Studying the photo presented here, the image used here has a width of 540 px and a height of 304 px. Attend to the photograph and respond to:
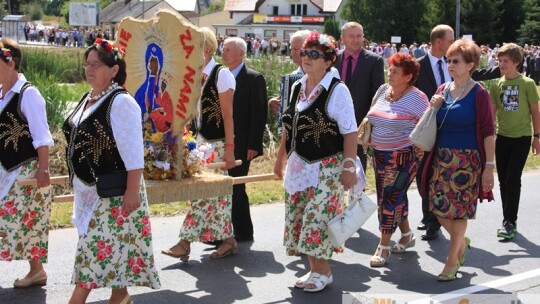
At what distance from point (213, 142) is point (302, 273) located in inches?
52.3

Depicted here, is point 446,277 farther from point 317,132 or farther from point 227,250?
point 227,250

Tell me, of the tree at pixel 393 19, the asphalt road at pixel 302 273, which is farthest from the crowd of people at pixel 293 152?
the tree at pixel 393 19

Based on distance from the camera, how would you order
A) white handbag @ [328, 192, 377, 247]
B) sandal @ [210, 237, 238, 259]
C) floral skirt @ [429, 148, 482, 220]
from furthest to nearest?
sandal @ [210, 237, 238, 259]
floral skirt @ [429, 148, 482, 220]
white handbag @ [328, 192, 377, 247]

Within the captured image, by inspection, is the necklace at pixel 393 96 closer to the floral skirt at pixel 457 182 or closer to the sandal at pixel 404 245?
the floral skirt at pixel 457 182

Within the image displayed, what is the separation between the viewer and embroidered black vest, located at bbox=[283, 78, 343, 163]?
6.03 meters

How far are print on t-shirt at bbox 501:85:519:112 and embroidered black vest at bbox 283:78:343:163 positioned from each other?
2.62 meters

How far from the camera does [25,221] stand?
19.3 feet

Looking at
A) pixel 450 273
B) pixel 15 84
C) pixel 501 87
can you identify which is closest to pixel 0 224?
pixel 15 84

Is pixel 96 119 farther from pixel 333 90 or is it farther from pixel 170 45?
pixel 333 90

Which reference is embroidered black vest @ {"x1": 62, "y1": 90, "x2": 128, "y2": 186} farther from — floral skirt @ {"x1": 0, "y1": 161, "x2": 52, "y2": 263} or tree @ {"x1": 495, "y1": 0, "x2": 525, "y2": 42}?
tree @ {"x1": 495, "y1": 0, "x2": 525, "y2": 42}

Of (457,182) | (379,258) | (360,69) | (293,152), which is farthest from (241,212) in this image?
(457,182)

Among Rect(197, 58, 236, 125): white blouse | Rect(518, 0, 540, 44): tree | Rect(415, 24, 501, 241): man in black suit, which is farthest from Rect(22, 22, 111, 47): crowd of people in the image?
Rect(197, 58, 236, 125): white blouse

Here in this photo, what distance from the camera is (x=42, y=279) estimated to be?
616cm

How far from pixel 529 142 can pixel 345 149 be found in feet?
9.38
